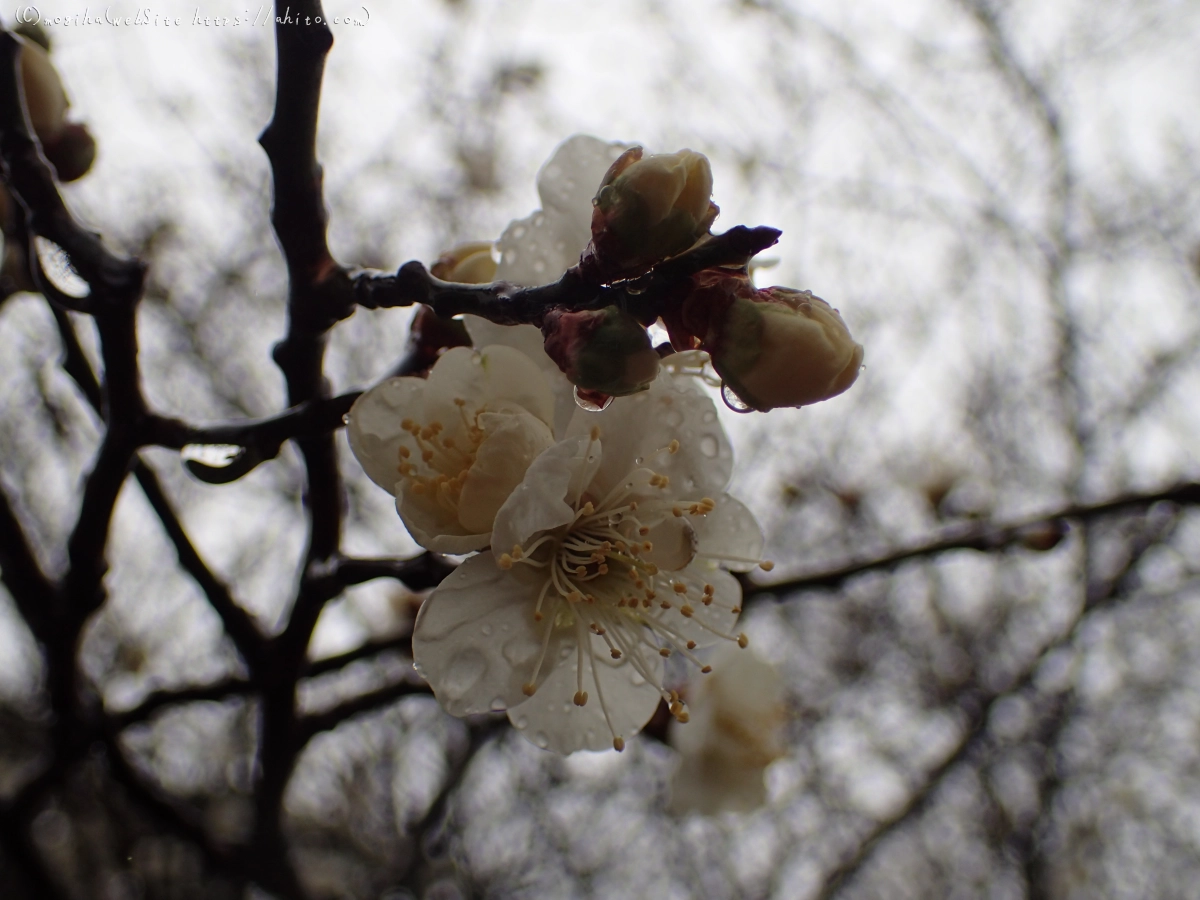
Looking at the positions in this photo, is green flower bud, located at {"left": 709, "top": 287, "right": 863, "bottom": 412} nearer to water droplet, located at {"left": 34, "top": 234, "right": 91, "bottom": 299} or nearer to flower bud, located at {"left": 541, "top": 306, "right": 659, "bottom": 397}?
flower bud, located at {"left": 541, "top": 306, "right": 659, "bottom": 397}

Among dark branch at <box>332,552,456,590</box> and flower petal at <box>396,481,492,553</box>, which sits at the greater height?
flower petal at <box>396,481,492,553</box>

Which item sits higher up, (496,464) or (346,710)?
(496,464)

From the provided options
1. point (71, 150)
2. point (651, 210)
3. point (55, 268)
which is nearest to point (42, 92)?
point (71, 150)

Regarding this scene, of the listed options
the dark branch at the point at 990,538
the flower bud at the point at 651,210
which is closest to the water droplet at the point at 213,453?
the flower bud at the point at 651,210

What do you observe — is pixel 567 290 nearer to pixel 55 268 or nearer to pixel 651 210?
pixel 651 210

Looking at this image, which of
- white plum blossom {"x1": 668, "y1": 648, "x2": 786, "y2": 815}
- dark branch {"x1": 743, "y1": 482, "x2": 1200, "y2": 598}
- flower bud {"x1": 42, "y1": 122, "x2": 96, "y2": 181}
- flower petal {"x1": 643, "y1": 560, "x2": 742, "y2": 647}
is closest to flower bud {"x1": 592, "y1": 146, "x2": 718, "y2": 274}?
flower petal {"x1": 643, "y1": 560, "x2": 742, "y2": 647}

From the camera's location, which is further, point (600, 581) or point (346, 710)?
point (346, 710)

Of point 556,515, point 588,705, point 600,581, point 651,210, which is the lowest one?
point 588,705

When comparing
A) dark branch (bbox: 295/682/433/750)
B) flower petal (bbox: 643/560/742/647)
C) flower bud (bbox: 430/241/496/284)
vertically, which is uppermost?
flower bud (bbox: 430/241/496/284)
